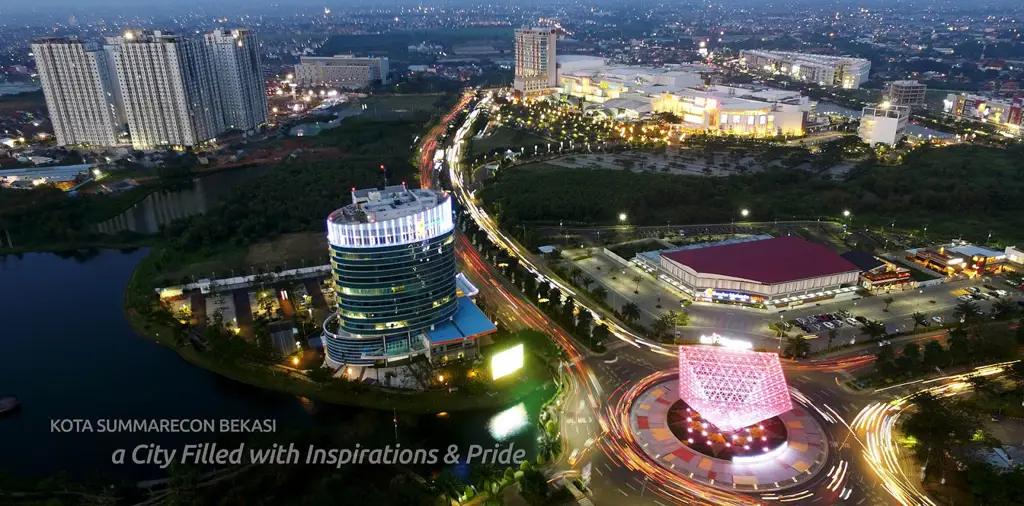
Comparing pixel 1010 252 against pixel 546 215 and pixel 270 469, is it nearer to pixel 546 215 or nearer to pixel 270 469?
pixel 546 215

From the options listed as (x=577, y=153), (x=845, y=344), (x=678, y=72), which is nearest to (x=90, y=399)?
(x=845, y=344)

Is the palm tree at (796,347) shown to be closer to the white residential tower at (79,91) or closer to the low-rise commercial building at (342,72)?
the white residential tower at (79,91)

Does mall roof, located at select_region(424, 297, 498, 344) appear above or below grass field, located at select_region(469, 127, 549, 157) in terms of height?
below

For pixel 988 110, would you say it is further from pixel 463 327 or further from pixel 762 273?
pixel 463 327

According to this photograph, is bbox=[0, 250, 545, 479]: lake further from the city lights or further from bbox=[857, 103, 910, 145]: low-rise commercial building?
bbox=[857, 103, 910, 145]: low-rise commercial building

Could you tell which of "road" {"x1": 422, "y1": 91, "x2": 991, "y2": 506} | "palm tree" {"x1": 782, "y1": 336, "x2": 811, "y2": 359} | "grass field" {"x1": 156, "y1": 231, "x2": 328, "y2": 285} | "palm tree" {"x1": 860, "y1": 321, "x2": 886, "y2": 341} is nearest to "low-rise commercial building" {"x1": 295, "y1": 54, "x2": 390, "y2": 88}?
"grass field" {"x1": 156, "y1": 231, "x2": 328, "y2": 285}

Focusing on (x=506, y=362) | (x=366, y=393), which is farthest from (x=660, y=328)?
(x=366, y=393)
